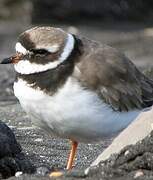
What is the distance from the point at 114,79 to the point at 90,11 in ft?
43.3

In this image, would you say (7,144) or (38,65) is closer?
(7,144)

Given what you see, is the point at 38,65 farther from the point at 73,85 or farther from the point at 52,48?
the point at 73,85

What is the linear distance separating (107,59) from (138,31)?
39.6 ft

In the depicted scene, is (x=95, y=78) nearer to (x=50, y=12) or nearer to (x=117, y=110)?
(x=117, y=110)

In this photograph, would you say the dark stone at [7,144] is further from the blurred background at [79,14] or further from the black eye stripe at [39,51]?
the blurred background at [79,14]

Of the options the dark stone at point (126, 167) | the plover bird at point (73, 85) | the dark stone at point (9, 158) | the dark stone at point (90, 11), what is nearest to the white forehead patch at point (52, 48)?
the plover bird at point (73, 85)

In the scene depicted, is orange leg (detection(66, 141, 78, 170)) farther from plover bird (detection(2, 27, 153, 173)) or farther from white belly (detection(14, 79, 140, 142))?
white belly (detection(14, 79, 140, 142))

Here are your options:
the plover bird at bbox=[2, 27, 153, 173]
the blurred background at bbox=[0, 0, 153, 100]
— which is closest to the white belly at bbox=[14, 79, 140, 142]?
the plover bird at bbox=[2, 27, 153, 173]

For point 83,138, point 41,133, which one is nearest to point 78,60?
point 83,138

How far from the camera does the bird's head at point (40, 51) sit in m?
5.82

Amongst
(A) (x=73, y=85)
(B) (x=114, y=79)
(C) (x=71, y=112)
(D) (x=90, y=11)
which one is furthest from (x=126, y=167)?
(D) (x=90, y=11)

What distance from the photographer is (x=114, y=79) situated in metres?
6.03

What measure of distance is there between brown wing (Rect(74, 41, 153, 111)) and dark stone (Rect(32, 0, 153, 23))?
503 inches

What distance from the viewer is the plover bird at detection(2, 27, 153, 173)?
5625 millimetres
